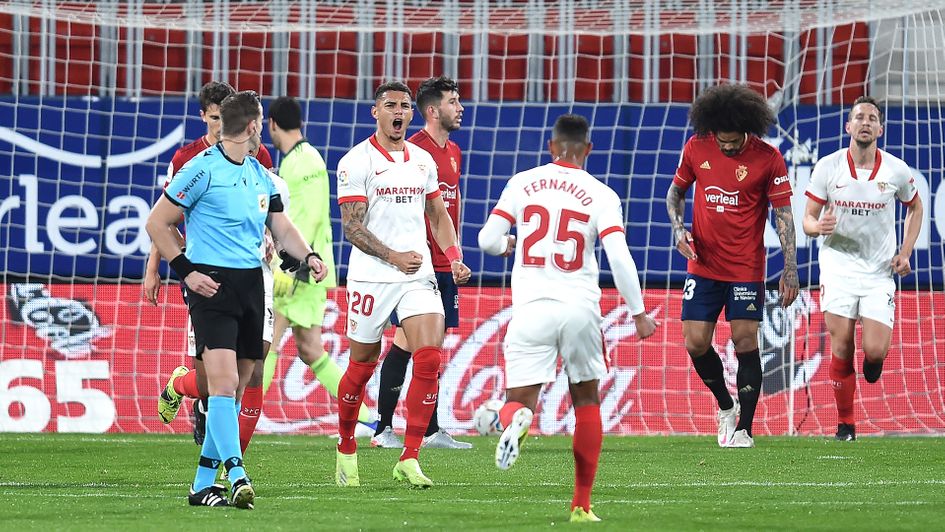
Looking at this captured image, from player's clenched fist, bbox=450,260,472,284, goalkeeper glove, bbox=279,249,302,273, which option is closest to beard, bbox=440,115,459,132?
player's clenched fist, bbox=450,260,472,284

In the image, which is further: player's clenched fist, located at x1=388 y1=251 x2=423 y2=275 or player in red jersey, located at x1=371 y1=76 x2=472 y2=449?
player in red jersey, located at x1=371 y1=76 x2=472 y2=449

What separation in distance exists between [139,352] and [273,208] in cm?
579

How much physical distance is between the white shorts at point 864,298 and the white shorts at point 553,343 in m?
5.00

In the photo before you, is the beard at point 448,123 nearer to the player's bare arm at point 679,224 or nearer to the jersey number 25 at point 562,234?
the player's bare arm at point 679,224

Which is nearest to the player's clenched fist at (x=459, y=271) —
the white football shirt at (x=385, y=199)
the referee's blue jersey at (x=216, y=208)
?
the white football shirt at (x=385, y=199)

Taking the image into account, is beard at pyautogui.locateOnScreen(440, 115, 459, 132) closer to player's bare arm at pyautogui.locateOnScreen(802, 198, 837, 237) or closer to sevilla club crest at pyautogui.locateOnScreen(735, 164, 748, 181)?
sevilla club crest at pyautogui.locateOnScreen(735, 164, 748, 181)

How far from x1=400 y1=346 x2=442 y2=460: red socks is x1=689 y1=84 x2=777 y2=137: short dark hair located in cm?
307

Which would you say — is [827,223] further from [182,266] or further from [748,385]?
[182,266]

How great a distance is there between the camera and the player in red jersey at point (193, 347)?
7.60m

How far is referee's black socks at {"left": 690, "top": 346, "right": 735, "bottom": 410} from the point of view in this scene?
1006 centimetres

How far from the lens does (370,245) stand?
24.6 ft

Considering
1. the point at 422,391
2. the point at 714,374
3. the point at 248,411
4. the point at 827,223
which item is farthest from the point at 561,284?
the point at 827,223

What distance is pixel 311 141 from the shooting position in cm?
1302

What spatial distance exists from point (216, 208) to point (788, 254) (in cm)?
448
